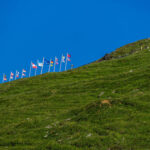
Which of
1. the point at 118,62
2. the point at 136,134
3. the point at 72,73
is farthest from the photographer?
the point at 118,62

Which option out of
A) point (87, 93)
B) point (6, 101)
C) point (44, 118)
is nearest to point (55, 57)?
point (6, 101)

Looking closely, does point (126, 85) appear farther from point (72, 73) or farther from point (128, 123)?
point (72, 73)

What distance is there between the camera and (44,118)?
3628 cm

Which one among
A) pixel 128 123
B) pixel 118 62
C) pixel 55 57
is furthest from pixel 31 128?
pixel 55 57

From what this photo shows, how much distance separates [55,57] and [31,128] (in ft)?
279

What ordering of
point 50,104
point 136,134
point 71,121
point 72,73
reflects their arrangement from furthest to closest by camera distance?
point 72,73, point 50,104, point 71,121, point 136,134

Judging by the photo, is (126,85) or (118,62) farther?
(118,62)

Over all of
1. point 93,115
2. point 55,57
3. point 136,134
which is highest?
point 55,57

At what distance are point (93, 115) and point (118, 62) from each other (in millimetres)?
56215

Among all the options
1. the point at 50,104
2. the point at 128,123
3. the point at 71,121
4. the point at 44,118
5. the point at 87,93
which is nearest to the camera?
the point at 128,123

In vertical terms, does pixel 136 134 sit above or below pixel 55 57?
below

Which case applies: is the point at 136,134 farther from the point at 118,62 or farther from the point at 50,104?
the point at 118,62

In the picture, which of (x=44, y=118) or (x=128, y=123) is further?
(x=44, y=118)

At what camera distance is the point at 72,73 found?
263 feet
